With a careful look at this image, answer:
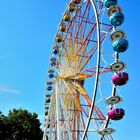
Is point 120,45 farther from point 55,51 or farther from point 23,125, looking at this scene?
point 23,125

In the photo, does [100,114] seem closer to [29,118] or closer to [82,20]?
[82,20]

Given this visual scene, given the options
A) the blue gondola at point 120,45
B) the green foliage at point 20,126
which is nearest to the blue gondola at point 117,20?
the blue gondola at point 120,45

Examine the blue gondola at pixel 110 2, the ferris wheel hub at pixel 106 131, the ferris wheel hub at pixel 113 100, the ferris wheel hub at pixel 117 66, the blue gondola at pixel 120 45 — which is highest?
the blue gondola at pixel 110 2

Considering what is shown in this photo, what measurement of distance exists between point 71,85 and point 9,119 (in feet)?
77.6

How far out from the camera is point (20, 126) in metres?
47.1

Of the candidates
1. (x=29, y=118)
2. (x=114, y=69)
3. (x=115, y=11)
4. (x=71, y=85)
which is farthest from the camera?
(x=29, y=118)

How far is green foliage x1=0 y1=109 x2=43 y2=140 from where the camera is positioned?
4583cm

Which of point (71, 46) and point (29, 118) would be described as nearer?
point (71, 46)

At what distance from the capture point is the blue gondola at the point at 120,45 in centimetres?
1927

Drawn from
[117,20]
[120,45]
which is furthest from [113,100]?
[117,20]

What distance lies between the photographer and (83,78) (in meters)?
23.9

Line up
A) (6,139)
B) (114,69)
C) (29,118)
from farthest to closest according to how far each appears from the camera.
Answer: (29,118) → (6,139) → (114,69)

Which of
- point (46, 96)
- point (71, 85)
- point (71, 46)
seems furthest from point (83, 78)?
point (46, 96)

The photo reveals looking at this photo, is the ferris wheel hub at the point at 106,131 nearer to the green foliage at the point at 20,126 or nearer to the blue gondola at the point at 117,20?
the blue gondola at the point at 117,20
